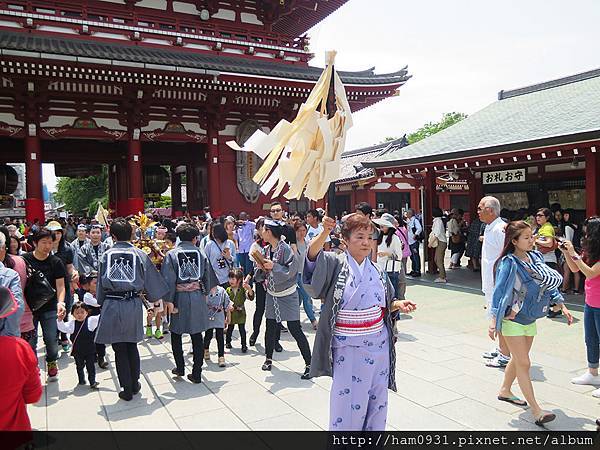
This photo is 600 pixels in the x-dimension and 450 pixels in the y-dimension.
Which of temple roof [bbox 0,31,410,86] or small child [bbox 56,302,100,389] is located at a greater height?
temple roof [bbox 0,31,410,86]

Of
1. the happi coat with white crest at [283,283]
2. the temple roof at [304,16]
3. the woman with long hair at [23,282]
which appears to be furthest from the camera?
the temple roof at [304,16]

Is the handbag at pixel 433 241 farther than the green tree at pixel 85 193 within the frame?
No

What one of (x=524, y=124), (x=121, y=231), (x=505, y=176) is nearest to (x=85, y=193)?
(x=505, y=176)

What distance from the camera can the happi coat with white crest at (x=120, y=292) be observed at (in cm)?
436

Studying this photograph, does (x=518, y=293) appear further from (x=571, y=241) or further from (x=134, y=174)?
(x=134, y=174)

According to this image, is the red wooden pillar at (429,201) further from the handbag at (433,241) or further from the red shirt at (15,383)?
the red shirt at (15,383)

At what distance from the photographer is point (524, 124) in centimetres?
1045

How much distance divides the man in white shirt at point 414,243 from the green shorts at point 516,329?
25.2ft

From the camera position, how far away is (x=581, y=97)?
35.4 ft

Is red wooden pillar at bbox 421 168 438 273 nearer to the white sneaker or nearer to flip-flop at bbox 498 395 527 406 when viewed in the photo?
the white sneaker

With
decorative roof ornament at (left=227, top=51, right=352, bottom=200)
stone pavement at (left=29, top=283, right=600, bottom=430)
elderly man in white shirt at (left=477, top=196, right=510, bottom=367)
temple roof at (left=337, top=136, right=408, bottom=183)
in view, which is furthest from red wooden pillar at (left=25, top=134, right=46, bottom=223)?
temple roof at (left=337, top=136, right=408, bottom=183)

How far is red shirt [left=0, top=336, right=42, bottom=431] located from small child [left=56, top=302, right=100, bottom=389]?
230 centimetres

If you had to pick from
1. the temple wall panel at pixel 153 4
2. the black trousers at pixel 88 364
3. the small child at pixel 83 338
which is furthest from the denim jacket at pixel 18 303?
the temple wall panel at pixel 153 4

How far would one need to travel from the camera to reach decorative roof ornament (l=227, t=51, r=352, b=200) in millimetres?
2768
